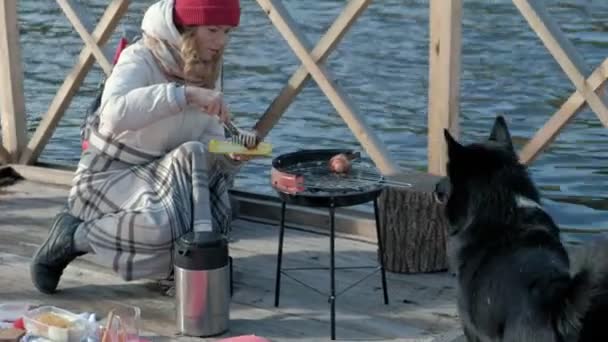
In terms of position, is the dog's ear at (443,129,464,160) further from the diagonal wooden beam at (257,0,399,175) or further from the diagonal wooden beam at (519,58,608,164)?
the diagonal wooden beam at (257,0,399,175)

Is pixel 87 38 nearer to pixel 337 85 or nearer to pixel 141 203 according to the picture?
pixel 337 85

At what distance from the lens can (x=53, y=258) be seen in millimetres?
4262

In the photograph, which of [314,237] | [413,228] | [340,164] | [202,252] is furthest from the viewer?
[314,237]

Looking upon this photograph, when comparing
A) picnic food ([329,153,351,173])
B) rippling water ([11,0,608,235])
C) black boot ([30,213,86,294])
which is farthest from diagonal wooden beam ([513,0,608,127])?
black boot ([30,213,86,294])

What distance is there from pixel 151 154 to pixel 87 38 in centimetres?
144

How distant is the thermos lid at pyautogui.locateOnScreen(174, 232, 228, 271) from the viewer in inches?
151

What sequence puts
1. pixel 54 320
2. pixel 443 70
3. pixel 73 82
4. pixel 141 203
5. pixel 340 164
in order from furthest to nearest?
pixel 73 82, pixel 443 70, pixel 141 203, pixel 340 164, pixel 54 320

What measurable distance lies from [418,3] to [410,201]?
6419 millimetres

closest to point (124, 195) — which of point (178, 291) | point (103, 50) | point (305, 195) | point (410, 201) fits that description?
point (178, 291)

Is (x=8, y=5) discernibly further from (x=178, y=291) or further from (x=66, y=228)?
(x=178, y=291)

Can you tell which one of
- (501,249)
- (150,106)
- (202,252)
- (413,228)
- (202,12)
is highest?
(202,12)

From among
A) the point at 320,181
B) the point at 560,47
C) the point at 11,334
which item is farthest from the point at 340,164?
the point at 11,334

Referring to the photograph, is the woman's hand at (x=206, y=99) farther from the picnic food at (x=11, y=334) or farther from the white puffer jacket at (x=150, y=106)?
the picnic food at (x=11, y=334)

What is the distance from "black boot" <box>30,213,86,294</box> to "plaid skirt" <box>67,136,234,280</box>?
8 centimetres
